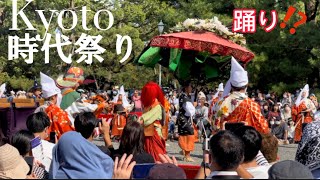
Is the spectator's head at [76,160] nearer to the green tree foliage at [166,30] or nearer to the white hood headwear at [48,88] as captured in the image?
the white hood headwear at [48,88]

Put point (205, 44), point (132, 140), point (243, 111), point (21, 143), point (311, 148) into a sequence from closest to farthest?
point (311, 148) < point (21, 143) < point (132, 140) < point (243, 111) < point (205, 44)

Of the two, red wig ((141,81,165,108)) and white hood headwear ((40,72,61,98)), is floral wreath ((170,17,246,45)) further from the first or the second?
white hood headwear ((40,72,61,98))

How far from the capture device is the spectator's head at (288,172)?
297cm

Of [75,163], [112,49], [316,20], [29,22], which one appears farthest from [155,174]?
[112,49]

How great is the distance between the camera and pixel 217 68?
8695 millimetres

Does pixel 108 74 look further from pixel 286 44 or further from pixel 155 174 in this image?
pixel 155 174

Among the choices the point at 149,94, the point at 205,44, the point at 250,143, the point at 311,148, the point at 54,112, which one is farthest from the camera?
the point at 205,44

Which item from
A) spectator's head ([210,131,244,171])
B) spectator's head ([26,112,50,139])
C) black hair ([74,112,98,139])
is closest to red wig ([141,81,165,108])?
spectator's head ([26,112,50,139])

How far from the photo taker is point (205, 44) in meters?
7.34

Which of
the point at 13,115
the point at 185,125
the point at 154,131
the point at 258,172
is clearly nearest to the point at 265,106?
the point at 185,125

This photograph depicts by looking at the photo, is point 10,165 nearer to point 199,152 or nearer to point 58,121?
point 58,121

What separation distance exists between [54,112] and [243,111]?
2270 millimetres

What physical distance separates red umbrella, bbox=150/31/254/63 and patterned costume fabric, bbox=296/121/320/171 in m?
2.95

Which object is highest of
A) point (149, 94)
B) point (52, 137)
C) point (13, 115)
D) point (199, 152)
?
point (149, 94)
